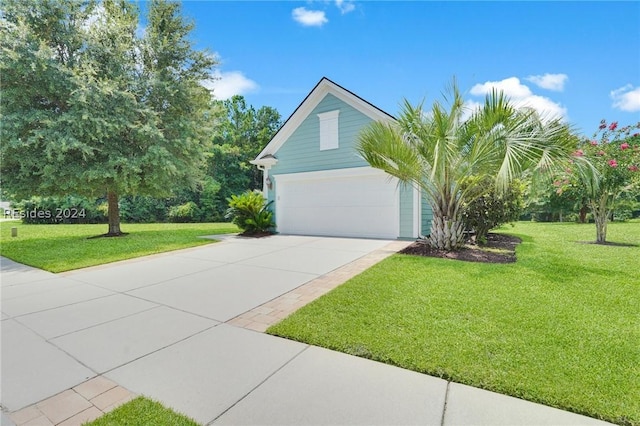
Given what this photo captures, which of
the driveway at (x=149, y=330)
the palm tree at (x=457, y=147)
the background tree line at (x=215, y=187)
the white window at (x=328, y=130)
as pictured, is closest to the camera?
the driveway at (x=149, y=330)

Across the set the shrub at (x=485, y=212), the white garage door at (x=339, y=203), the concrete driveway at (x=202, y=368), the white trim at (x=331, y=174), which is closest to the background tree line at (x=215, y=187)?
the white trim at (x=331, y=174)

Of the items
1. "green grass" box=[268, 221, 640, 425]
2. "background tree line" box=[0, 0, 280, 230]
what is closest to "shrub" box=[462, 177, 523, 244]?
"green grass" box=[268, 221, 640, 425]

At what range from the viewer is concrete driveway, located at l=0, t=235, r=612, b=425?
1.92m

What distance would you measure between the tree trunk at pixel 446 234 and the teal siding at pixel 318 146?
142 inches

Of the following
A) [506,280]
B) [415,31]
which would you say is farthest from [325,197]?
[506,280]

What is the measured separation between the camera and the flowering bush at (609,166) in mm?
7824

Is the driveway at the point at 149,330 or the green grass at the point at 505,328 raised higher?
the green grass at the point at 505,328

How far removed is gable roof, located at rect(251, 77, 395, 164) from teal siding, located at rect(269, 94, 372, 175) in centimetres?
15

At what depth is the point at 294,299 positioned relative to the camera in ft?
13.4

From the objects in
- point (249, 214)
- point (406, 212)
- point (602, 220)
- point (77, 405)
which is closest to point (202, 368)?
point (77, 405)

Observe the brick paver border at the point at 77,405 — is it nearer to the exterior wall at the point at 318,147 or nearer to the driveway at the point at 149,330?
the driveway at the point at 149,330

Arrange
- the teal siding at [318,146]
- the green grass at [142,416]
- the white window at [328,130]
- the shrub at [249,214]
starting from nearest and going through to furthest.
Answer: the green grass at [142,416] → the teal siding at [318,146] → the white window at [328,130] → the shrub at [249,214]

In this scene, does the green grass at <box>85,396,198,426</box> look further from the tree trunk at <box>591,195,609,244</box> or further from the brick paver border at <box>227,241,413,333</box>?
the tree trunk at <box>591,195,609,244</box>

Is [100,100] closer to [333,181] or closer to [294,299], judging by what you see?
[333,181]
